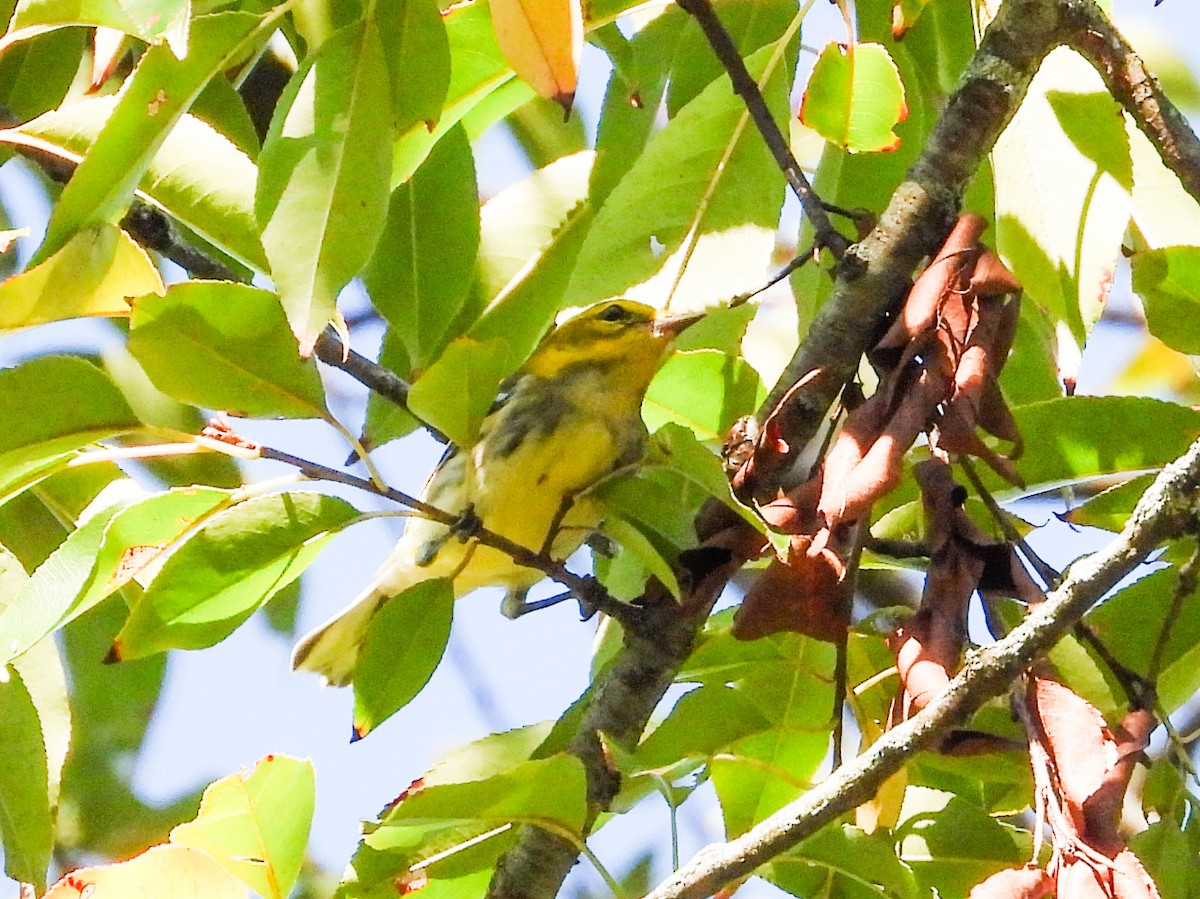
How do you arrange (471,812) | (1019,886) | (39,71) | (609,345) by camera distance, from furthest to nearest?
1. (609,345)
2. (39,71)
3. (471,812)
4. (1019,886)

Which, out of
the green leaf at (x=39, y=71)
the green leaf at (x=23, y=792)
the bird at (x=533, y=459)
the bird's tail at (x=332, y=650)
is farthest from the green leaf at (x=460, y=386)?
the bird's tail at (x=332, y=650)

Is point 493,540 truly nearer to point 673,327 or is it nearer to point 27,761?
point 27,761

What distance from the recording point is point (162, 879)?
1.14m

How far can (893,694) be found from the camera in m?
1.46

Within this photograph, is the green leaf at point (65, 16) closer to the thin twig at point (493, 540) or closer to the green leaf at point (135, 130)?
the green leaf at point (135, 130)

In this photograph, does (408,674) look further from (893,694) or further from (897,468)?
(897,468)

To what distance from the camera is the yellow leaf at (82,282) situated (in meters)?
1.25

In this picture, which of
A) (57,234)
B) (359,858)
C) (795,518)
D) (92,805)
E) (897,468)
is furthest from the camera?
(92,805)

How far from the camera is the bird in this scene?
2.36m

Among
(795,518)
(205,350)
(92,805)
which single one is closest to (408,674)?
(205,350)

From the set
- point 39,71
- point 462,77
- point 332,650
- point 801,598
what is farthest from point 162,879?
point 332,650

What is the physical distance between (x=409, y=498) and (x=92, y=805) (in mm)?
1500

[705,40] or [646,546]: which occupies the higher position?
[705,40]

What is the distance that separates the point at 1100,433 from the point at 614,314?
1.34 meters
